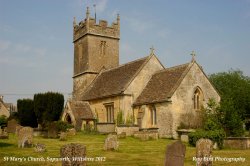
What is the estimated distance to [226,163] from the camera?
15.4m

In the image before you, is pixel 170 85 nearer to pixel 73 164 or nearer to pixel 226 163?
pixel 226 163

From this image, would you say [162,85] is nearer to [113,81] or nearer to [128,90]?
[128,90]

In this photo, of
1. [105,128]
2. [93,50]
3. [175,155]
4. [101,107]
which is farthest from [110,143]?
[93,50]

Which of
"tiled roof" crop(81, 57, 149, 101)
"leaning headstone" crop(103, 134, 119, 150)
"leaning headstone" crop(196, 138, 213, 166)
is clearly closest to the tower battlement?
"tiled roof" crop(81, 57, 149, 101)

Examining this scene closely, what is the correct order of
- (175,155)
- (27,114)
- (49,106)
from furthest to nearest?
(27,114) → (49,106) → (175,155)

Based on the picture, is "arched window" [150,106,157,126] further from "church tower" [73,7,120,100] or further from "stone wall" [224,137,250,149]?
"church tower" [73,7,120,100]

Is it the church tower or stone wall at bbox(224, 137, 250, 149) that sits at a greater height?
the church tower

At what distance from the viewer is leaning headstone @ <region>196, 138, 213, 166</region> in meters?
13.1

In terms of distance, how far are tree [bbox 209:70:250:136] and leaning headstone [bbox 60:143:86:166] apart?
17851 mm

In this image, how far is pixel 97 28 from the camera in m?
46.3

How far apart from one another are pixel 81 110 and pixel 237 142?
62.8ft

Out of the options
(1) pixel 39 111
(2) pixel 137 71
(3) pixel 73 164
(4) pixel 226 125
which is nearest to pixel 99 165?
(3) pixel 73 164

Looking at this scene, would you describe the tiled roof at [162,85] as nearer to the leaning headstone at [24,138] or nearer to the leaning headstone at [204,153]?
the leaning headstone at [24,138]

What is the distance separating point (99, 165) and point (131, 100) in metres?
21.4
